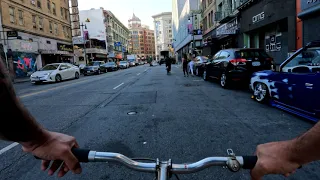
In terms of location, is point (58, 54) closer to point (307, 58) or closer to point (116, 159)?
point (307, 58)

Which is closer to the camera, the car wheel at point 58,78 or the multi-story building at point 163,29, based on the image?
the car wheel at point 58,78

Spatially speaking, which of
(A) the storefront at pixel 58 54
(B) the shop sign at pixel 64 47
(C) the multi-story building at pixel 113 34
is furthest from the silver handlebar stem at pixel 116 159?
(C) the multi-story building at pixel 113 34

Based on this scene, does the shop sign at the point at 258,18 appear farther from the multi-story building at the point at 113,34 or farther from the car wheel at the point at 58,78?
the multi-story building at the point at 113,34

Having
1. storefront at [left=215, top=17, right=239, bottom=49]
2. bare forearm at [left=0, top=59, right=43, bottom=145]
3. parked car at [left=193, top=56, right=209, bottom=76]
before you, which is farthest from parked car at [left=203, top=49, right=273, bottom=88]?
storefront at [left=215, top=17, right=239, bottom=49]

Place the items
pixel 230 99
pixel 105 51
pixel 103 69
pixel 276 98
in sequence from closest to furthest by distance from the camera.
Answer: pixel 276 98, pixel 230 99, pixel 103 69, pixel 105 51

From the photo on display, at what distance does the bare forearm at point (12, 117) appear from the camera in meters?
1.01

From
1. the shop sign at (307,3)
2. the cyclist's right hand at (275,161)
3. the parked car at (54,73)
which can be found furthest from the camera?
the parked car at (54,73)

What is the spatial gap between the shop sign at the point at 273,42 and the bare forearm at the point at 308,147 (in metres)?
16.9

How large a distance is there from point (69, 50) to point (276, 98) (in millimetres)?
39947

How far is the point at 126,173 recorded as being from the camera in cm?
298

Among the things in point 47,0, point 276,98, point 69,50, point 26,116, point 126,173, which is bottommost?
point 126,173

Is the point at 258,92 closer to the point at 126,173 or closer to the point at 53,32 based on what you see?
the point at 126,173

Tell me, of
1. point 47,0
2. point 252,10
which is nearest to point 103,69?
point 47,0

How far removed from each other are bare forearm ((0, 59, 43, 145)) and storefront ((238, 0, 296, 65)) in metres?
A: 15.8
